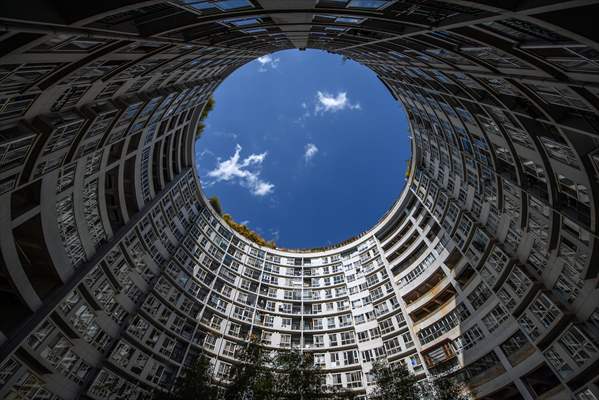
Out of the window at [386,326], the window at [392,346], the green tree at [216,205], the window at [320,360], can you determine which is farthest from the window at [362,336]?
the green tree at [216,205]

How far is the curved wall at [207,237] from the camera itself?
13398 millimetres

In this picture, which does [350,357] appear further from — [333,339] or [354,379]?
[333,339]

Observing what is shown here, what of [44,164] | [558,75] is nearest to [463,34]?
[558,75]

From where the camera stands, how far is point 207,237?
4562 cm

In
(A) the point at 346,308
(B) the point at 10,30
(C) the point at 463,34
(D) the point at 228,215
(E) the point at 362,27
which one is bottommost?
(B) the point at 10,30

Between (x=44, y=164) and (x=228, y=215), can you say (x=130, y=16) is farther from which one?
(x=228, y=215)

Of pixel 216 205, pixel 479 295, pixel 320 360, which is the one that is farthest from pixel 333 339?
pixel 216 205

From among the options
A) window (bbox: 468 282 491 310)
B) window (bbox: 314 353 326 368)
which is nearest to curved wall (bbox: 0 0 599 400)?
window (bbox: 468 282 491 310)

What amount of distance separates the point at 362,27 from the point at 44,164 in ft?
73.3

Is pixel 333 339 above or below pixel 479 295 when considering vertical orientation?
above

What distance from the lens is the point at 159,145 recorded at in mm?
35781

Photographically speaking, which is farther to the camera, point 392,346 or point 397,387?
point 392,346

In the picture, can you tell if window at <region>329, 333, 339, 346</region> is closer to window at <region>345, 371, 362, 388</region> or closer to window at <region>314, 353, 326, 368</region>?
window at <region>314, 353, 326, 368</region>

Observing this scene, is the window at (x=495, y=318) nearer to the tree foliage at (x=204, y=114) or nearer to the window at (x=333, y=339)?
the window at (x=333, y=339)
